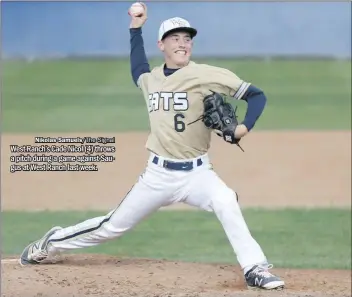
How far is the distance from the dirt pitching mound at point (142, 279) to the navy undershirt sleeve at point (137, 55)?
3.51 ft

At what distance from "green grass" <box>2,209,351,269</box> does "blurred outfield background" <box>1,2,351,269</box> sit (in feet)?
0.05

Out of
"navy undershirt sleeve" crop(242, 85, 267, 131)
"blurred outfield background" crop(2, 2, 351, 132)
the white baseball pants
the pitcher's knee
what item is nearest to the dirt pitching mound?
the white baseball pants

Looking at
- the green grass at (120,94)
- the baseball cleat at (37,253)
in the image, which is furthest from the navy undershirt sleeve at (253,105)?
the green grass at (120,94)

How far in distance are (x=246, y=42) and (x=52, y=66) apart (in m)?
8.97

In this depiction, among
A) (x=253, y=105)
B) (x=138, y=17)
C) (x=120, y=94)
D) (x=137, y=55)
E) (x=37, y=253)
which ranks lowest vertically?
(x=37, y=253)

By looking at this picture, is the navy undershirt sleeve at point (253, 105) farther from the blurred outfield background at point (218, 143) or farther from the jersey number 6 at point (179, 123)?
the blurred outfield background at point (218, 143)

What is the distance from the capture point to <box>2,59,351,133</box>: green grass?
1198 cm

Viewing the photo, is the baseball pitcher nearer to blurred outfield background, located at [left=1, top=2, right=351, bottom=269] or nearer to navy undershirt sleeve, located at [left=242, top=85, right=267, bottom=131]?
navy undershirt sleeve, located at [left=242, top=85, right=267, bottom=131]

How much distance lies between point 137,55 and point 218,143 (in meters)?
5.93

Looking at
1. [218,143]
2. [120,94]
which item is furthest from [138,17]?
[120,94]

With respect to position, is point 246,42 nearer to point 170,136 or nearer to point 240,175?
point 240,175

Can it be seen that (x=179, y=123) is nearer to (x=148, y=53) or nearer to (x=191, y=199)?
(x=191, y=199)

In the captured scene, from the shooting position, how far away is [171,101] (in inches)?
160

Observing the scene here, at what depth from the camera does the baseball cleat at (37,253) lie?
4.52 m
